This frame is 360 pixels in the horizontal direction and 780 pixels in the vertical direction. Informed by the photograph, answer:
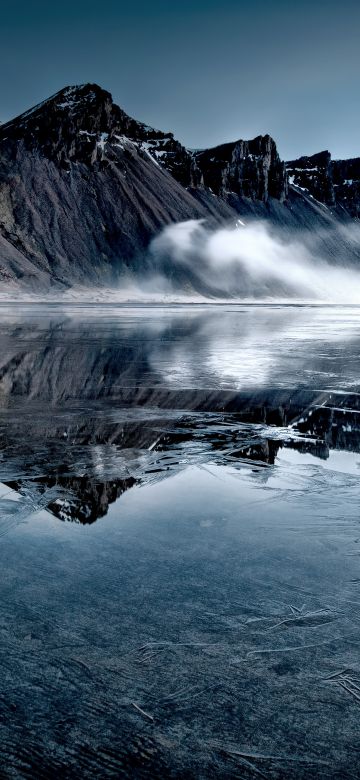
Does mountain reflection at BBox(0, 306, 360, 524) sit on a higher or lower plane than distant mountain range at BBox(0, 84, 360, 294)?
lower

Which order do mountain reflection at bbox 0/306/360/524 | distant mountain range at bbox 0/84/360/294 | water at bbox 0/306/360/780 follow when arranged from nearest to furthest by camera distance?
water at bbox 0/306/360/780 < mountain reflection at bbox 0/306/360/524 < distant mountain range at bbox 0/84/360/294

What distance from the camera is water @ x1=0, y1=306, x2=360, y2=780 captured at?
2576mm

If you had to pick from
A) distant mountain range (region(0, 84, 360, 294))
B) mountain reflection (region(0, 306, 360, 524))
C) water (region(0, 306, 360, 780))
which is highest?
distant mountain range (region(0, 84, 360, 294))

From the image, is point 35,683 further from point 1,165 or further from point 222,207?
point 222,207

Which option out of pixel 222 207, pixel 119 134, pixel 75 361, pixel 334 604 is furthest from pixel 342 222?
pixel 334 604

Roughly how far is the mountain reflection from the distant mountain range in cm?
7819

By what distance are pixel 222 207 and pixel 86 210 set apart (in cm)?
4901

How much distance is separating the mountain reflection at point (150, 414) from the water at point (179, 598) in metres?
0.05

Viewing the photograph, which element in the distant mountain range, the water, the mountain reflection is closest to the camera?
the water

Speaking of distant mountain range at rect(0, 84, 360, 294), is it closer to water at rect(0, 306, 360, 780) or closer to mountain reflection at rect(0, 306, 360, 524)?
mountain reflection at rect(0, 306, 360, 524)

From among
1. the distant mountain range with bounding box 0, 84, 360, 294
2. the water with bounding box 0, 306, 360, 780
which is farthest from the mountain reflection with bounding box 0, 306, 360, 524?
the distant mountain range with bounding box 0, 84, 360, 294

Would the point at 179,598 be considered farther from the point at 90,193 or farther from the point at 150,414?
the point at 90,193

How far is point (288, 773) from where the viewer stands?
2.43m

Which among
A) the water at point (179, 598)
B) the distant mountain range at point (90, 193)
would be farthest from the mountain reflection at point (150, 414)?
the distant mountain range at point (90, 193)
